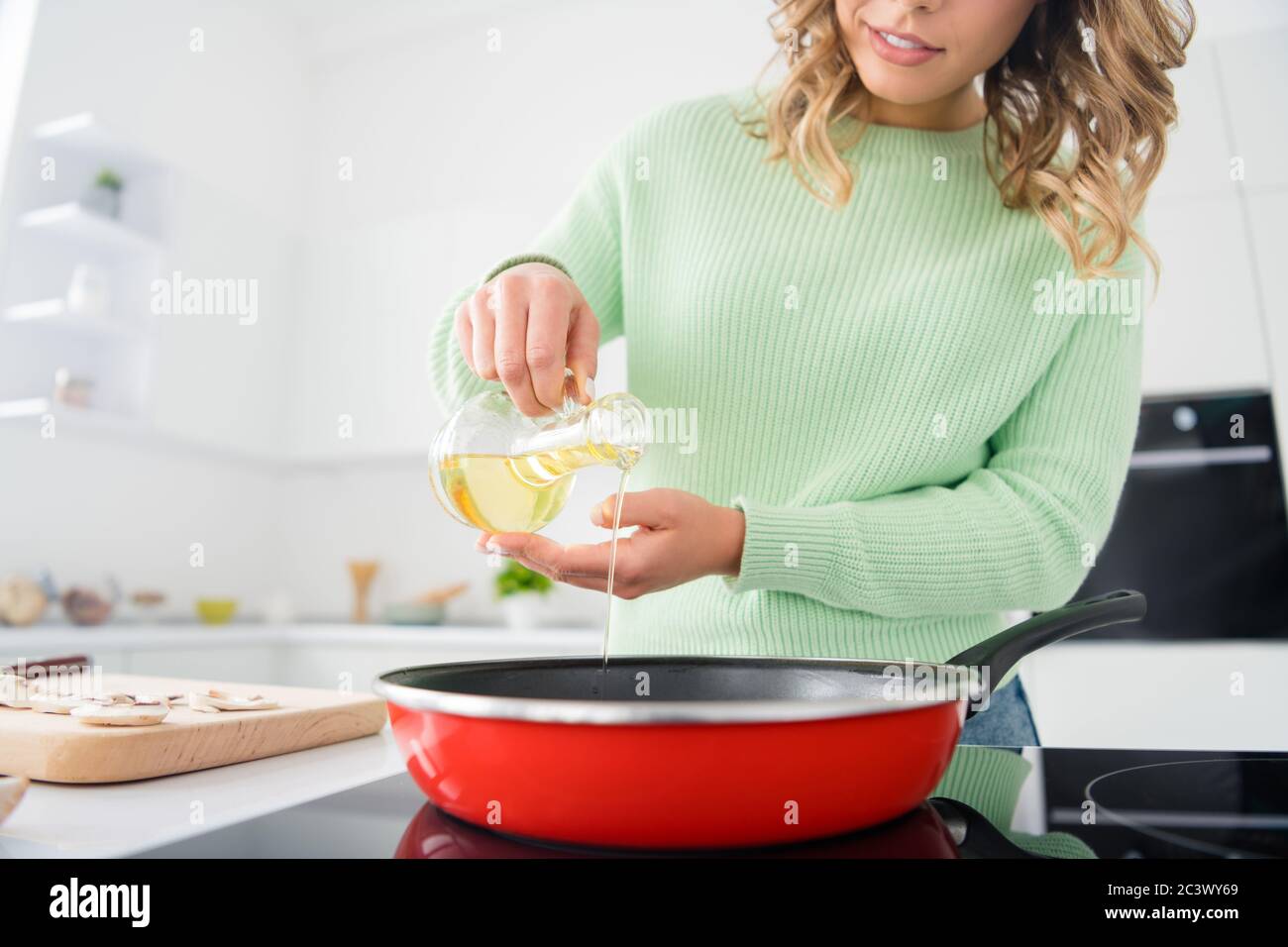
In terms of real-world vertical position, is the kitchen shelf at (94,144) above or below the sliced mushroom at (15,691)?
above

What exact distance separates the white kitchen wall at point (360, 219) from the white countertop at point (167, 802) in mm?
2357

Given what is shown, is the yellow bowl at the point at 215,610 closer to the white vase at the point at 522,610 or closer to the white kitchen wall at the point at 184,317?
the white kitchen wall at the point at 184,317

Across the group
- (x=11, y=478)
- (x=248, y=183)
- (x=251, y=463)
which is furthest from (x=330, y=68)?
(x=11, y=478)

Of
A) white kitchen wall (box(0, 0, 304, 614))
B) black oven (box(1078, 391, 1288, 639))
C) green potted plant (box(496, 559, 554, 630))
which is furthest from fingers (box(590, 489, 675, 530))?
white kitchen wall (box(0, 0, 304, 614))

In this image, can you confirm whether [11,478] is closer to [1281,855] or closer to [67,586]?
[67,586]

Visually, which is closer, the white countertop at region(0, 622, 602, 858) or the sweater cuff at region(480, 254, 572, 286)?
the white countertop at region(0, 622, 602, 858)

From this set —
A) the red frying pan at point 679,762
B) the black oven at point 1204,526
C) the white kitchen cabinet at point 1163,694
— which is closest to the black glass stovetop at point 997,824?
the red frying pan at point 679,762

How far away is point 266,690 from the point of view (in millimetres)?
800

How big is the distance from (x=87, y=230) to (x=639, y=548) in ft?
8.51

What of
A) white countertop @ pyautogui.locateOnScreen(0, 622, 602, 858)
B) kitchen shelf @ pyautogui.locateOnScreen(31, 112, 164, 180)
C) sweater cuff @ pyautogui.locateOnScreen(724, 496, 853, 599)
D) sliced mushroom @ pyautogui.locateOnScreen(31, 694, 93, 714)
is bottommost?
white countertop @ pyautogui.locateOnScreen(0, 622, 602, 858)

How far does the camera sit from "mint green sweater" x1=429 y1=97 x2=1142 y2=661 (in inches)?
31.4

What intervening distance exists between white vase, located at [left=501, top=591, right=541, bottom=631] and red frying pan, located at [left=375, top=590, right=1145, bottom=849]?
243 centimetres

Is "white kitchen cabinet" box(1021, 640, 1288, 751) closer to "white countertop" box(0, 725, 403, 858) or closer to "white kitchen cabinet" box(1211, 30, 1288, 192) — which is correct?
"white kitchen cabinet" box(1211, 30, 1288, 192)

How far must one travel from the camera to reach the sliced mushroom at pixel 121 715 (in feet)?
1.83
